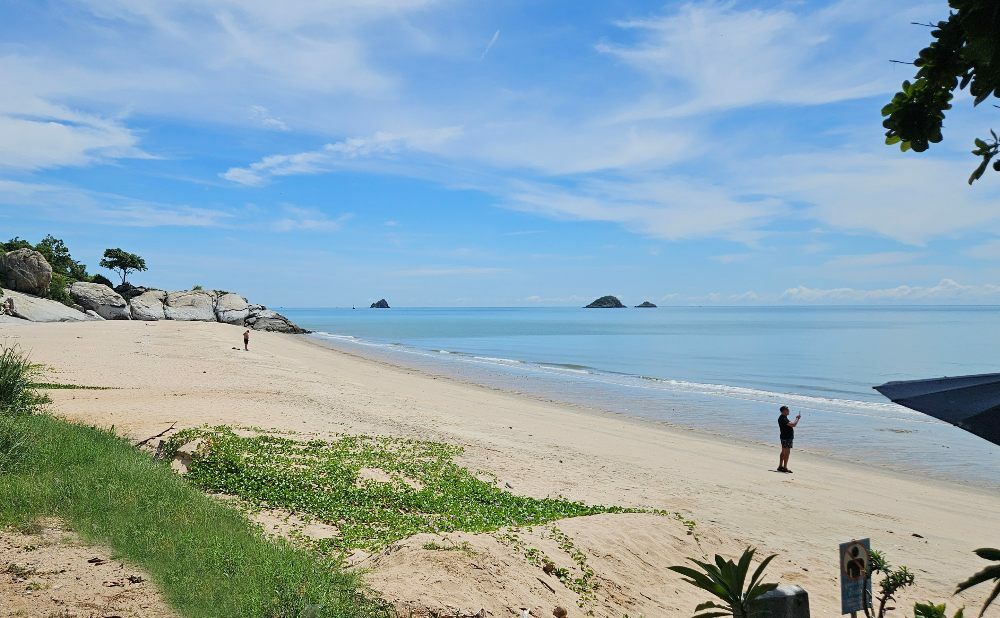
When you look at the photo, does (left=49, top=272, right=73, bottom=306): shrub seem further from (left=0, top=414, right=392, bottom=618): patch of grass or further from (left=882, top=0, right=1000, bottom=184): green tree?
→ (left=882, top=0, right=1000, bottom=184): green tree

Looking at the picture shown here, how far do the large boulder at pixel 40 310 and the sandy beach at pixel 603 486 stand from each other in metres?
25.4

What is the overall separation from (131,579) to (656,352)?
2067 inches

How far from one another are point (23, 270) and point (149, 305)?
14645 millimetres

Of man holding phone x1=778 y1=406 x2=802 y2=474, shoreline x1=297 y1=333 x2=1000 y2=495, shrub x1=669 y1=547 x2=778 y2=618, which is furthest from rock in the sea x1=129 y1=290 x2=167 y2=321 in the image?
shrub x1=669 y1=547 x2=778 y2=618

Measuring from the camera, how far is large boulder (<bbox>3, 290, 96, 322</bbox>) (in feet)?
154

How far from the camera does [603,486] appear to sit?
1207 cm

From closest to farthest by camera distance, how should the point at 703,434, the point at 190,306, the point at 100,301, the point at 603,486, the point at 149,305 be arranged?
the point at 603,486, the point at 703,434, the point at 100,301, the point at 149,305, the point at 190,306

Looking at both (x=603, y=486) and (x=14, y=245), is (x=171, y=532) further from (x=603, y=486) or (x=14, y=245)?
(x=14, y=245)

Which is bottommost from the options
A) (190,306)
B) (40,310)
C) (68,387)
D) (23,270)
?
(68,387)

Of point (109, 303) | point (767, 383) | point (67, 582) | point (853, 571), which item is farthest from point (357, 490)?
point (109, 303)

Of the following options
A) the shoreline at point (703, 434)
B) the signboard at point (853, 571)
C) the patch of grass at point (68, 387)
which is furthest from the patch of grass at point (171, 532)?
the shoreline at point (703, 434)

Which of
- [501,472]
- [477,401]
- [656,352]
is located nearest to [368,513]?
[501,472]

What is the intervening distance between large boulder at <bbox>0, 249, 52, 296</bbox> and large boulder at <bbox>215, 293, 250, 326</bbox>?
19.1 m

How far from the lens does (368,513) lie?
325 inches
